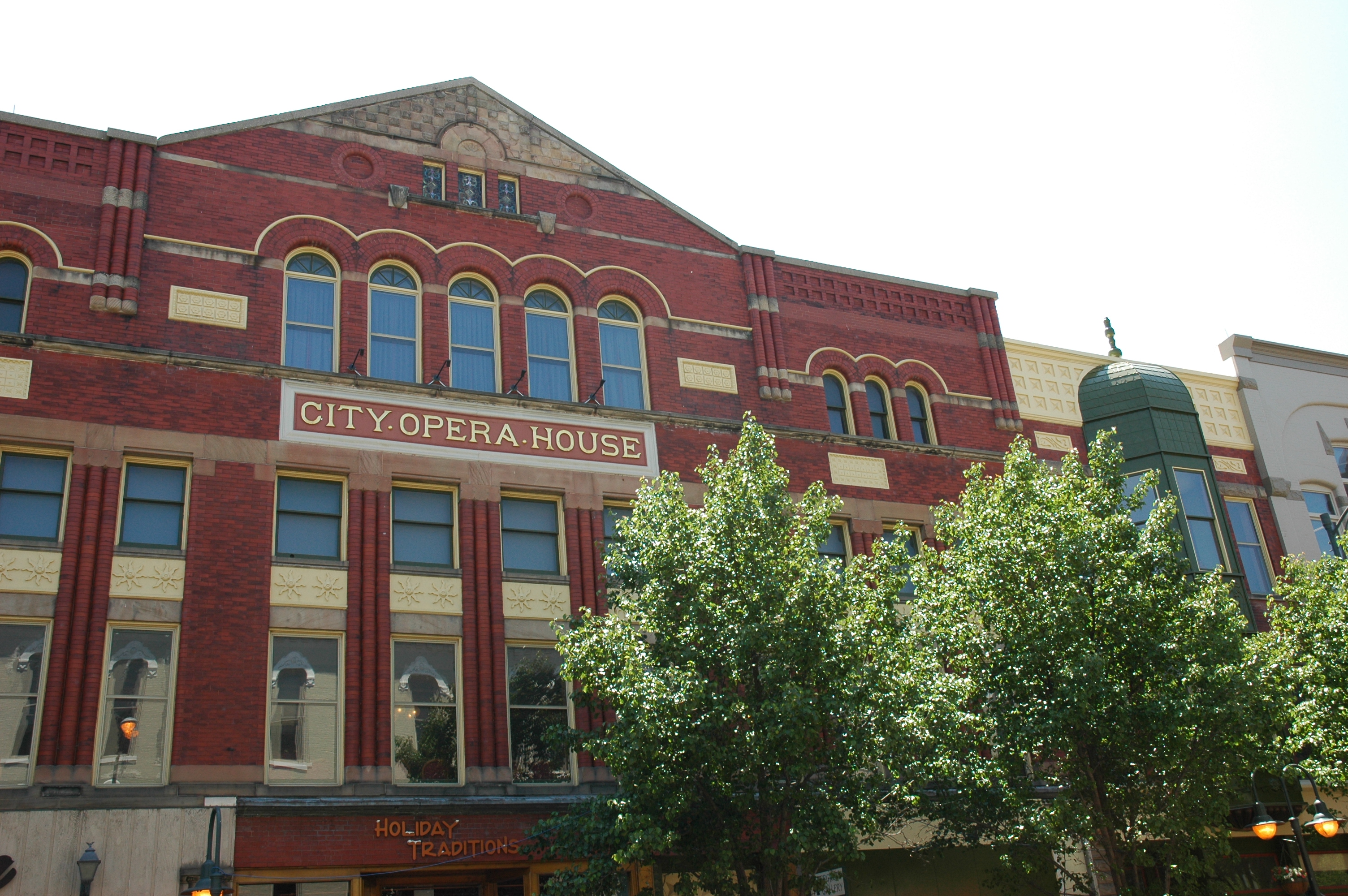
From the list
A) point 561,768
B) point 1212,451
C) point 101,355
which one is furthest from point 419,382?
point 1212,451

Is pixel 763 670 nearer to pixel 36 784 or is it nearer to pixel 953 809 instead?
pixel 953 809

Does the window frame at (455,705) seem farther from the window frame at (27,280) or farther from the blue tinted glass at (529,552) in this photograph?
the window frame at (27,280)

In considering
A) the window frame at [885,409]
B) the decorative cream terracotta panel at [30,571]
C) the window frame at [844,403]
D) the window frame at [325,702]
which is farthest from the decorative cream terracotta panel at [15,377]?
the window frame at [885,409]

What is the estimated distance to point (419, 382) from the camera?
22.5 meters

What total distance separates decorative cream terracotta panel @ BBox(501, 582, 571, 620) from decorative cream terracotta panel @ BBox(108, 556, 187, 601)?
5267 millimetres

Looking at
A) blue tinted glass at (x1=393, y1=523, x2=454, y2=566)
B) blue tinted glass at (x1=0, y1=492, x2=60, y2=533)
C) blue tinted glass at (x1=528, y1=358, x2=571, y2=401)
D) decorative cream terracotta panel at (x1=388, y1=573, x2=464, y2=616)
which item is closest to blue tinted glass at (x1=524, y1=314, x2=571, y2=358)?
blue tinted glass at (x1=528, y1=358, x2=571, y2=401)

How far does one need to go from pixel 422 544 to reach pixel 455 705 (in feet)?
9.57

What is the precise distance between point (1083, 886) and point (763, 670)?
723cm

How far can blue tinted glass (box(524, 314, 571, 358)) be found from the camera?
24.2 metres

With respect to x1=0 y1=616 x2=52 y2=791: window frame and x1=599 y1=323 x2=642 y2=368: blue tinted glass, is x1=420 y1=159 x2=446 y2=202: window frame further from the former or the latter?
x1=0 y1=616 x2=52 y2=791: window frame

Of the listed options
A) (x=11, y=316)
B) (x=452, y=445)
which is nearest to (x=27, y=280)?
(x=11, y=316)

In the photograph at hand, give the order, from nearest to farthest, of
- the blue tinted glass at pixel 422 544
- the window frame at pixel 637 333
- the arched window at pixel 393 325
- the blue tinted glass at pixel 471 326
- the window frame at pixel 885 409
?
1. the blue tinted glass at pixel 422 544
2. the arched window at pixel 393 325
3. the blue tinted glass at pixel 471 326
4. the window frame at pixel 637 333
5. the window frame at pixel 885 409

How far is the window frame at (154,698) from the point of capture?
693 inches

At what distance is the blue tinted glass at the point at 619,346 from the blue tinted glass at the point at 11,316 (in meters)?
10.3
